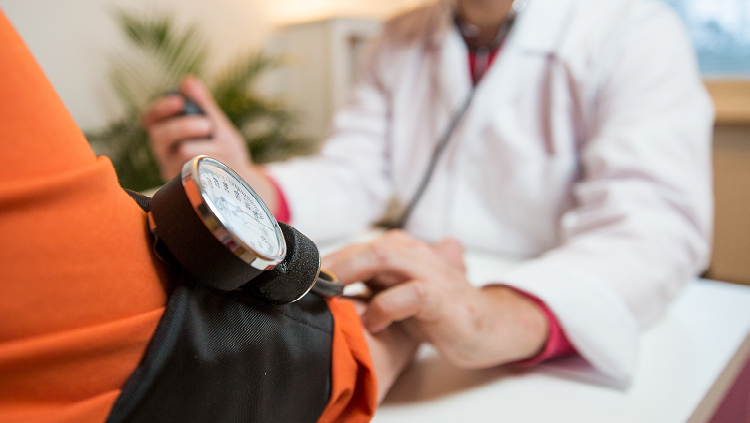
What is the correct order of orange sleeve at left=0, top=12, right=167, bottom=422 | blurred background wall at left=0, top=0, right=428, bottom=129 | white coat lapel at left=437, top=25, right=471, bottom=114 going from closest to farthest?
orange sleeve at left=0, top=12, right=167, bottom=422 → white coat lapel at left=437, top=25, right=471, bottom=114 → blurred background wall at left=0, top=0, right=428, bottom=129

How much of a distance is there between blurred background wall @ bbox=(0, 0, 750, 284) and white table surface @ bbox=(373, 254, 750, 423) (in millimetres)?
770

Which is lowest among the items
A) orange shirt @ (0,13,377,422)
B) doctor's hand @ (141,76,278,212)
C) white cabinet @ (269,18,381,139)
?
white cabinet @ (269,18,381,139)

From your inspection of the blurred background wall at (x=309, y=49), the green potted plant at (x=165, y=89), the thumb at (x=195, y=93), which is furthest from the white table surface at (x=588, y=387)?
the green potted plant at (x=165, y=89)

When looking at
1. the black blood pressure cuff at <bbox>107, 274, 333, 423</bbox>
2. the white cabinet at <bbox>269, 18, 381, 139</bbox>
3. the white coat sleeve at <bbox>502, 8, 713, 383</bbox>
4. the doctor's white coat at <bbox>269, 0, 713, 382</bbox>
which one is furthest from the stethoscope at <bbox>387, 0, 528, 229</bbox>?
the white cabinet at <bbox>269, 18, 381, 139</bbox>

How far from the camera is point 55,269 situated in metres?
0.20

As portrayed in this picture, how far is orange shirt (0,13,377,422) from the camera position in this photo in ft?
0.64

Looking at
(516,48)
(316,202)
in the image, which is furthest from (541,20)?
(316,202)

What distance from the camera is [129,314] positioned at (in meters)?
0.23

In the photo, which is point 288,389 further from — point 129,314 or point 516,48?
point 516,48

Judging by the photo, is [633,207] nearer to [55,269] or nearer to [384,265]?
[384,265]

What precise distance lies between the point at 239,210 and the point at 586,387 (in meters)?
0.30

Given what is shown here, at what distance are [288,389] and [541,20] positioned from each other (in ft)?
2.27

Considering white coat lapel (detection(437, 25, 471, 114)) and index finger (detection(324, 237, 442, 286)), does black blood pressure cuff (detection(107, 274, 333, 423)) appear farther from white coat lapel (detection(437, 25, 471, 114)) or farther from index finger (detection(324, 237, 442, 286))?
white coat lapel (detection(437, 25, 471, 114))

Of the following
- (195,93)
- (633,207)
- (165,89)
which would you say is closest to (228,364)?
(633,207)
